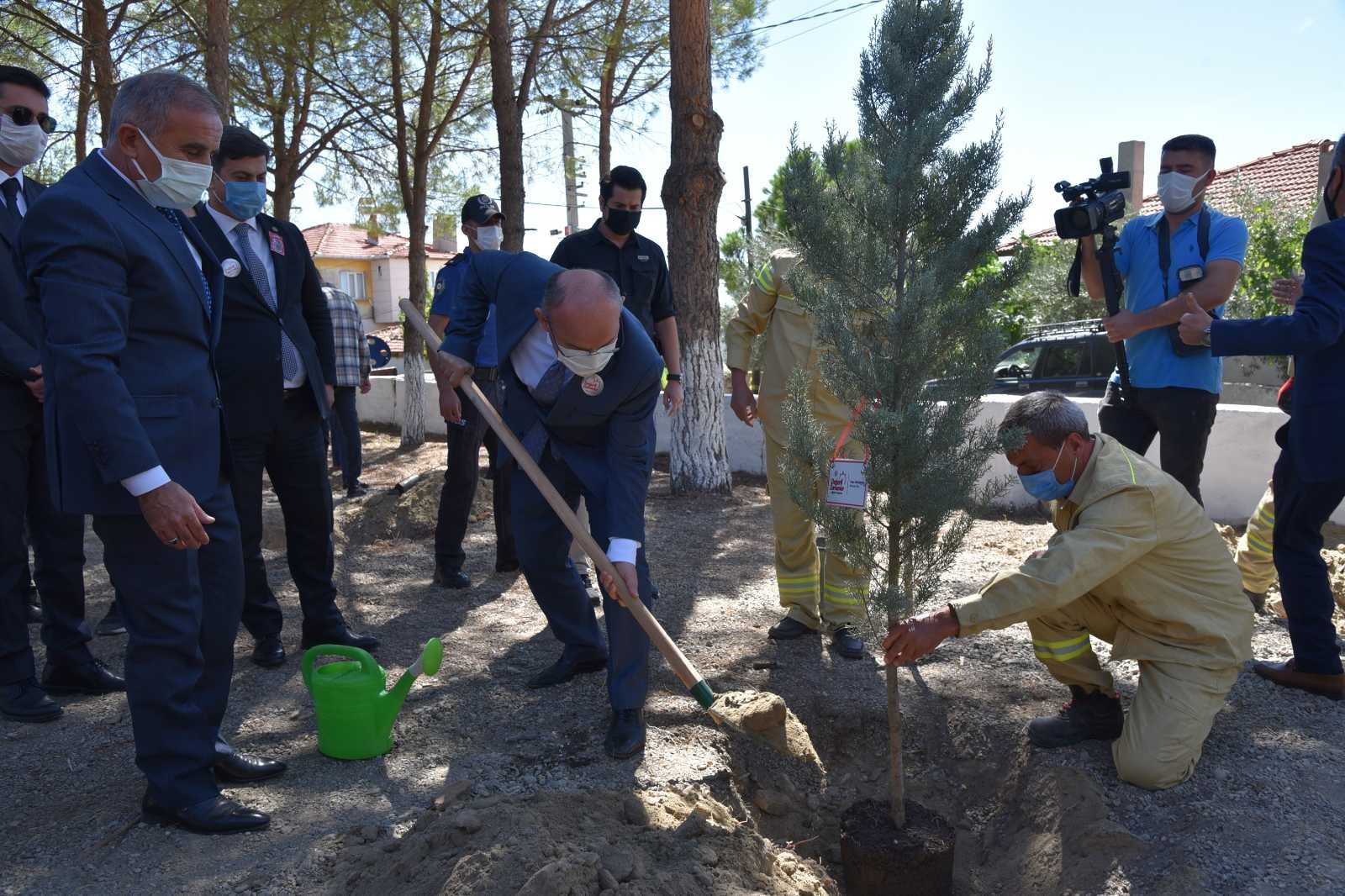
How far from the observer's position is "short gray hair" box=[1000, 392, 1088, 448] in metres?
3.11

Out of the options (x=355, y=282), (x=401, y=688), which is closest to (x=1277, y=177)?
(x=401, y=688)

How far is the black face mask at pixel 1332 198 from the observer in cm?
347

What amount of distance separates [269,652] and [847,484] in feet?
8.46

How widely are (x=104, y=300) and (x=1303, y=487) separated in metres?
3.88

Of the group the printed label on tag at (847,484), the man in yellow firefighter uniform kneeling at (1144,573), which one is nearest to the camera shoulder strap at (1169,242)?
the man in yellow firefighter uniform kneeling at (1144,573)

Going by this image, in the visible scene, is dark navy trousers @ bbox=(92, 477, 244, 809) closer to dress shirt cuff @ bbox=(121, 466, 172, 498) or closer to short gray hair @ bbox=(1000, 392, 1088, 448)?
dress shirt cuff @ bbox=(121, 466, 172, 498)

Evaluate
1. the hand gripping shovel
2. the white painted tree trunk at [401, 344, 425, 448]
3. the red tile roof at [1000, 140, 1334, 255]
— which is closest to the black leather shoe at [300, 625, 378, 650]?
the hand gripping shovel

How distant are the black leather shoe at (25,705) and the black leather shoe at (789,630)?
285cm

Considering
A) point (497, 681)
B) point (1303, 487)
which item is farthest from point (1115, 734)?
point (497, 681)

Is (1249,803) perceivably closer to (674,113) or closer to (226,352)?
(226,352)

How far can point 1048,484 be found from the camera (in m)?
3.21

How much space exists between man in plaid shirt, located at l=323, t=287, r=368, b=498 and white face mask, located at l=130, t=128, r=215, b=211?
5.69 metres

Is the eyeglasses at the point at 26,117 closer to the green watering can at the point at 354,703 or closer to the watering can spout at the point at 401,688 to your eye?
the green watering can at the point at 354,703

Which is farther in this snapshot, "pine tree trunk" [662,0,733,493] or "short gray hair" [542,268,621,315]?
"pine tree trunk" [662,0,733,493]
